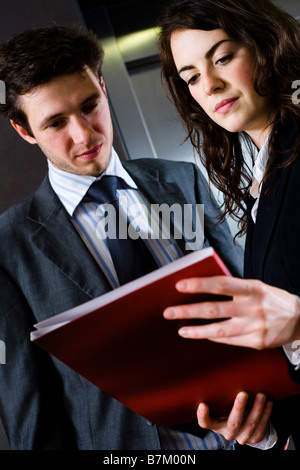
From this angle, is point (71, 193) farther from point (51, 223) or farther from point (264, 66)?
point (264, 66)

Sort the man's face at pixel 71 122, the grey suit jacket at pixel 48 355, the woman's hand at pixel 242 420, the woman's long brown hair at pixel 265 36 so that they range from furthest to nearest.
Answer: the man's face at pixel 71 122
the grey suit jacket at pixel 48 355
the woman's long brown hair at pixel 265 36
the woman's hand at pixel 242 420

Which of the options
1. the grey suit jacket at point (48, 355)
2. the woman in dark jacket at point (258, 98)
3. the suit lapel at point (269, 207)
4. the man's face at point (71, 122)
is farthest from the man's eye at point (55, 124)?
the suit lapel at point (269, 207)

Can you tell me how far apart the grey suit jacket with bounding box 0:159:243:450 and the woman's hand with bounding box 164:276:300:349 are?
64cm

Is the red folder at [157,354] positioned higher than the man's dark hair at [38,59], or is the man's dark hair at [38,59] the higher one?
the man's dark hair at [38,59]

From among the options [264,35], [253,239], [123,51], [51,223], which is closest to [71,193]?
[51,223]

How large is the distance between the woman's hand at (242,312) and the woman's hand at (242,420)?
0.98 feet

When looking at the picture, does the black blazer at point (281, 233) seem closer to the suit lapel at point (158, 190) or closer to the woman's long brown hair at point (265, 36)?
the woman's long brown hair at point (265, 36)

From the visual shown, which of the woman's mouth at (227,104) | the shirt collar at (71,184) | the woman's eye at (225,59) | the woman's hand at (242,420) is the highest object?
the woman's eye at (225,59)

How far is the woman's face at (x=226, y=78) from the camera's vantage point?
113 centimetres

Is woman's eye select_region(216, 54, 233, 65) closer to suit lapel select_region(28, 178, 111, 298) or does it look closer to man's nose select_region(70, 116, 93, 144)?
man's nose select_region(70, 116, 93, 144)

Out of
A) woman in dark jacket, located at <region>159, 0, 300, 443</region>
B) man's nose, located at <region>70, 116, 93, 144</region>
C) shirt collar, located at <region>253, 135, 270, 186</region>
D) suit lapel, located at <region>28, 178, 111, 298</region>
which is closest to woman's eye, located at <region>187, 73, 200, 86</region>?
woman in dark jacket, located at <region>159, 0, 300, 443</region>

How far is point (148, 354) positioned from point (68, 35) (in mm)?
1094

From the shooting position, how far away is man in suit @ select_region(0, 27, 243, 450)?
1.29 m

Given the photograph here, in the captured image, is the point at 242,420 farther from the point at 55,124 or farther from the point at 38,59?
the point at 38,59
